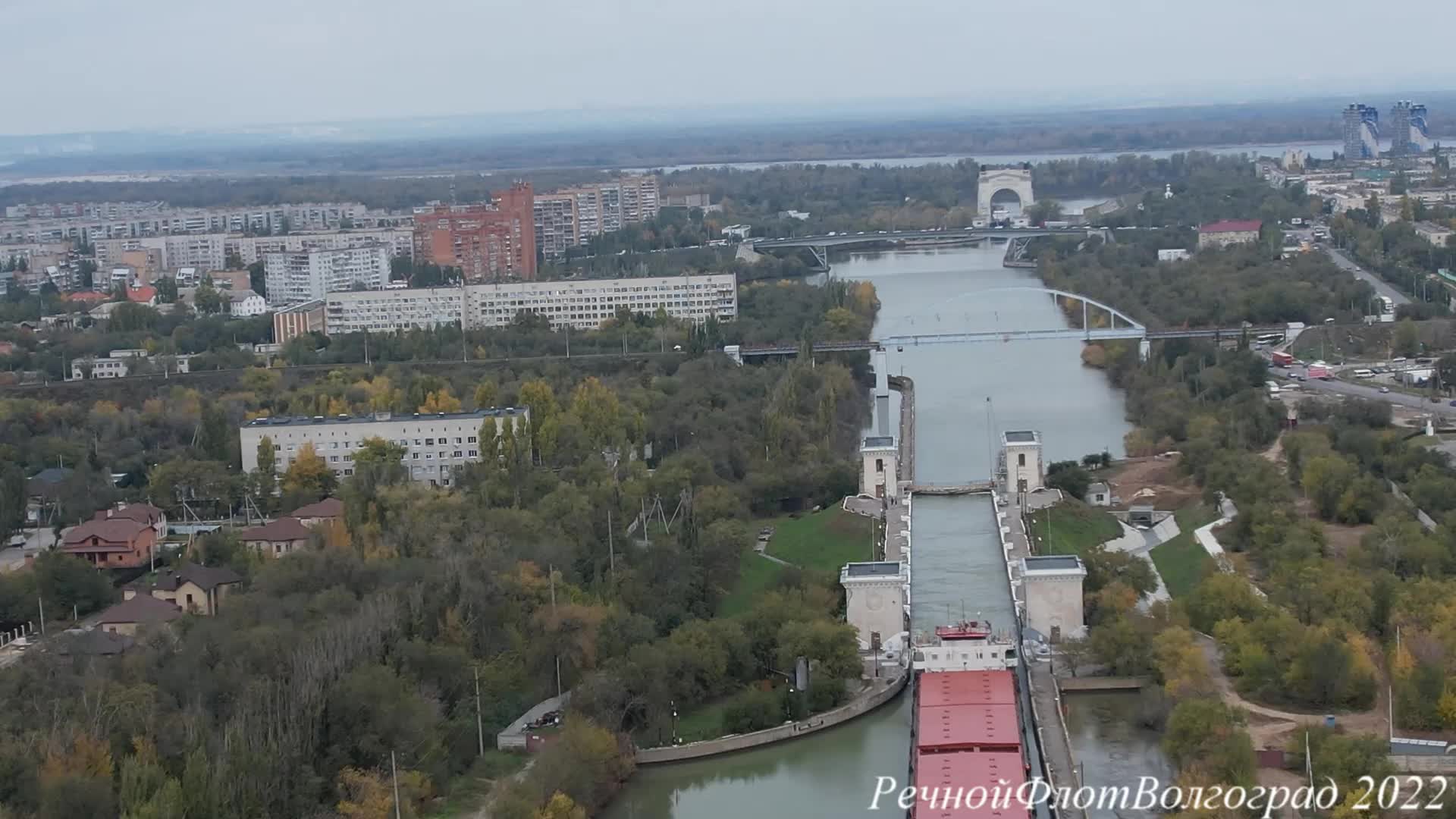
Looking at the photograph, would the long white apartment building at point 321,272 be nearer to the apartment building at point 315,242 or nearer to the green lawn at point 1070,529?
the apartment building at point 315,242

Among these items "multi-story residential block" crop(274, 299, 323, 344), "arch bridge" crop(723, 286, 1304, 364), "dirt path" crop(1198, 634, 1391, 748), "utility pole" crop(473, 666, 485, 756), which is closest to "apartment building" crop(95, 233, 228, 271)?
"multi-story residential block" crop(274, 299, 323, 344)

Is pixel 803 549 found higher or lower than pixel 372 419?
lower

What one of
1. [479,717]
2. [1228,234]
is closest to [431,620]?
[479,717]

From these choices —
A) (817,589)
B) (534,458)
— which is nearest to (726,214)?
(534,458)

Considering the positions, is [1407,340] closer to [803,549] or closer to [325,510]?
[803,549]

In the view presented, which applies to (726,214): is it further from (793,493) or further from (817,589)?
(817,589)

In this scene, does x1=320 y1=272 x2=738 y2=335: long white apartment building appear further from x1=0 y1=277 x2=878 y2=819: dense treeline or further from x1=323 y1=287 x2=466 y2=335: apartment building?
x1=0 y1=277 x2=878 y2=819: dense treeline
